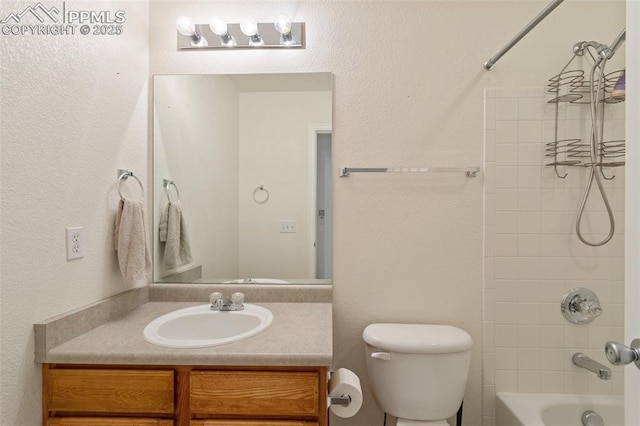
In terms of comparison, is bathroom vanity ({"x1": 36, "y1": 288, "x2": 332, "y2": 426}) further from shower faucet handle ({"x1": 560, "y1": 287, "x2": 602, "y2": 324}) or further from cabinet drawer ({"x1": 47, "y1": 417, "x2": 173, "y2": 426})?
shower faucet handle ({"x1": 560, "y1": 287, "x2": 602, "y2": 324})

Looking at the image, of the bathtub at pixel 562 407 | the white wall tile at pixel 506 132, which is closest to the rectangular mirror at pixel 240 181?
the white wall tile at pixel 506 132

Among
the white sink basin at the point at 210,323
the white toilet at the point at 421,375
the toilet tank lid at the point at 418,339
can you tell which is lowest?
the white toilet at the point at 421,375

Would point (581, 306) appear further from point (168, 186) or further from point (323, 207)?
point (168, 186)

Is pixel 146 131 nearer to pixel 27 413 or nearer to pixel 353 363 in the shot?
pixel 27 413

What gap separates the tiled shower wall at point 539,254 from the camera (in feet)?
5.20

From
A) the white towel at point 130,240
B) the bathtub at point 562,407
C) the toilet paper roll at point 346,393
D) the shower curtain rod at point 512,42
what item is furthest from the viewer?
the bathtub at point 562,407

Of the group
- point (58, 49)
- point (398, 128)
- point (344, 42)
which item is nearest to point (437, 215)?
point (398, 128)

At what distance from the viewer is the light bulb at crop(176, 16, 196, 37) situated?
1.59 meters

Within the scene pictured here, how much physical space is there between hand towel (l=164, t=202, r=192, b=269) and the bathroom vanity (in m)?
0.65

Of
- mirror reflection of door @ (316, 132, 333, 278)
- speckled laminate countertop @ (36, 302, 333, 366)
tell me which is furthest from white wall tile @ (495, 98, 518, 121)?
speckled laminate countertop @ (36, 302, 333, 366)

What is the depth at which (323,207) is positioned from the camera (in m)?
1.68

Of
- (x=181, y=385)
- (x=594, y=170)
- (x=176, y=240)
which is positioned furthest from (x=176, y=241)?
(x=594, y=170)

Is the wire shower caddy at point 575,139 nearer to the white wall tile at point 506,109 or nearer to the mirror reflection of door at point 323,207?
the white wall tile at point 506,109

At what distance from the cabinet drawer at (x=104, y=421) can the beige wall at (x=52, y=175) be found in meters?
0.06
